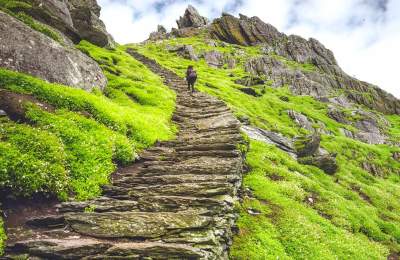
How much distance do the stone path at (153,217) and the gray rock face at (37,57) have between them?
10399mm

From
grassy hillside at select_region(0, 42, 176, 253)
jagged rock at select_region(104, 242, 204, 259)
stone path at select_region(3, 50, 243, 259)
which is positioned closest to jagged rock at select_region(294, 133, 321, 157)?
grassy hillside at select_region(0, 42, 176, 253)

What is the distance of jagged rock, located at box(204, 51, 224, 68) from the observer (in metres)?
126

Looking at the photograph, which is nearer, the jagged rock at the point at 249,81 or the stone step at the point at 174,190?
the stone step at the point at 174,190

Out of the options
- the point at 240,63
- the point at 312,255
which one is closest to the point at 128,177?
the point at 312,255

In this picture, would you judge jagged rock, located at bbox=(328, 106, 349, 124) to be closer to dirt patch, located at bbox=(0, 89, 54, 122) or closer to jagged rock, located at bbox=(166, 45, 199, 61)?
jagged rock, located at bbox=(166, 45, 199, 61)

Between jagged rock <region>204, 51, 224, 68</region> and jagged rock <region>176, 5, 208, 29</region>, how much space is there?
Answer: 184 feet

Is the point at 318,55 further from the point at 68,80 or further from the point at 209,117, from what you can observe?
the point at 68,80

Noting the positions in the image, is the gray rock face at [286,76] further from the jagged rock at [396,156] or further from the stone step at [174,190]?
the stone step at [174,190]

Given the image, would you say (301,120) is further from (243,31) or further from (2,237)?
(243,31)

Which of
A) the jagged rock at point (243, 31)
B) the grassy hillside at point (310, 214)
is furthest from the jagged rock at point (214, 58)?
the grassy hillside at point (310, 214)

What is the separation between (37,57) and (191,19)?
170563 mm

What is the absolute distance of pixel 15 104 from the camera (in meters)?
18.0

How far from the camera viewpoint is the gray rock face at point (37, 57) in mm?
23953

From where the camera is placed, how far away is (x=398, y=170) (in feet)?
172
